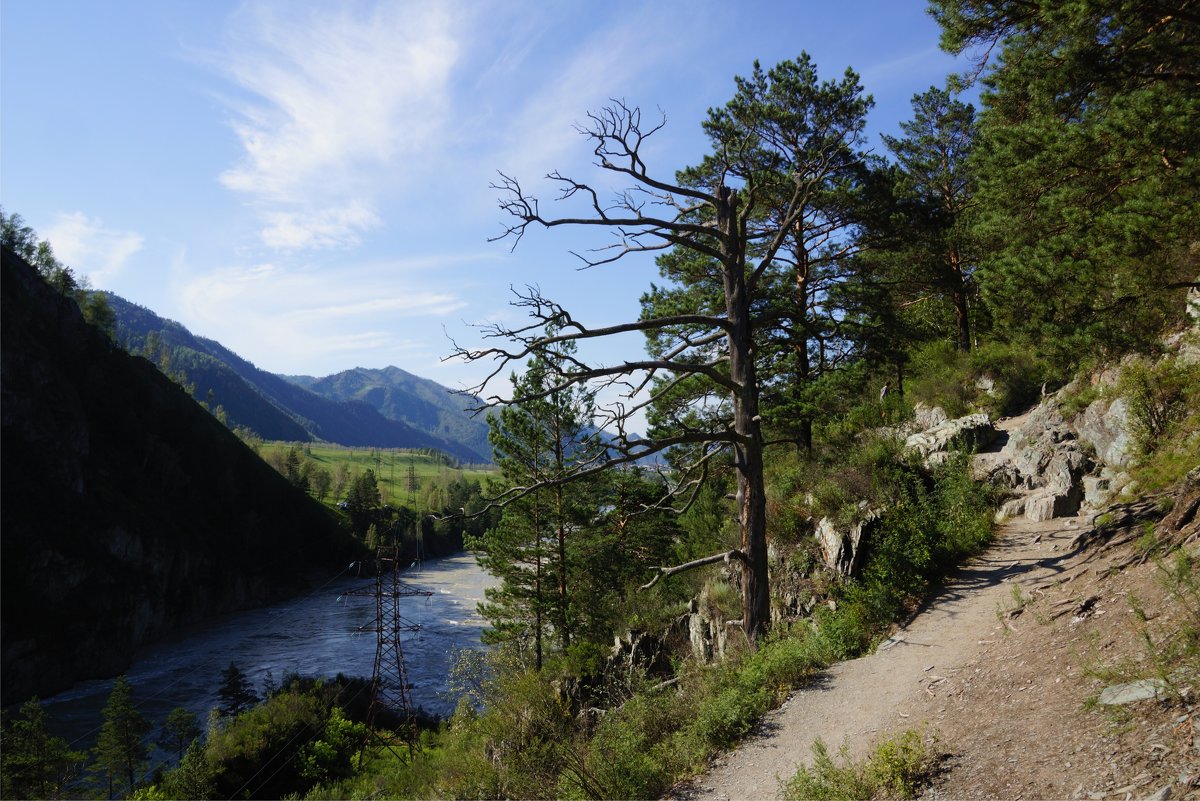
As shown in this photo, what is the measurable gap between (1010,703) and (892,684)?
149cm

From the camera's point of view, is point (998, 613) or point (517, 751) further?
point (517, 751)

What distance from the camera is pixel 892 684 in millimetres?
6840

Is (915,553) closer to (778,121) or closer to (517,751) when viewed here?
(517,751)

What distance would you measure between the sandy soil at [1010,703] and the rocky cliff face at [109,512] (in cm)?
6246

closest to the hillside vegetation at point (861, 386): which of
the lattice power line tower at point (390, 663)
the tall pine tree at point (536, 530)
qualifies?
the tall pine tree at point (536, 530)

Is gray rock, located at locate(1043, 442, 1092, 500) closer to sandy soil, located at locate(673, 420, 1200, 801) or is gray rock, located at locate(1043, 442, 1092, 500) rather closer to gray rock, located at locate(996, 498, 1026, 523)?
gray rock, located at locate(996, 498, 1026, 523)

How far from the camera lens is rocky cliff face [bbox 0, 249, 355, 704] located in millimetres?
52844

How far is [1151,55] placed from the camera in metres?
9.15

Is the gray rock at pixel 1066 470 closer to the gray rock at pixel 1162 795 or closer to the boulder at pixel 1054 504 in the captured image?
the boulder at pixel 1054 504

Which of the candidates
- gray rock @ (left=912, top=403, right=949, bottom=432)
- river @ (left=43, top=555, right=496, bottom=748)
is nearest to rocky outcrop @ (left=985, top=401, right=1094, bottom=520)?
gray rock @ (left=912, top=403, right=949, bottom=432)

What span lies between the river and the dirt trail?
2627 centimetres

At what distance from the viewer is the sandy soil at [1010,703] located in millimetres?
4129

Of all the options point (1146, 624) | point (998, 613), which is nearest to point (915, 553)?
A: point (998, 613)

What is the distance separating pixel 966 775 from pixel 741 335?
534 centimetres
